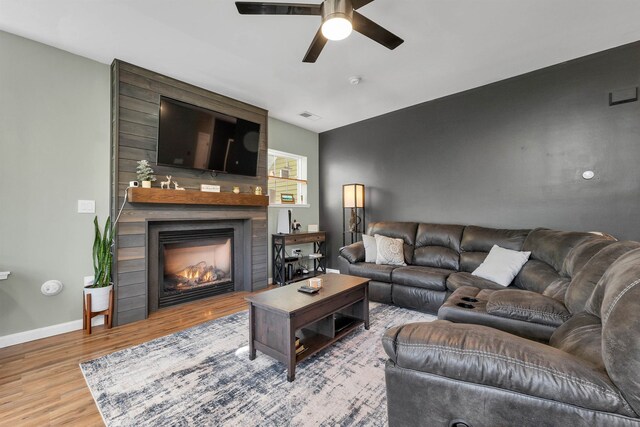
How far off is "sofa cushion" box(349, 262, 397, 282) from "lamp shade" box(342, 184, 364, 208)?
118cm

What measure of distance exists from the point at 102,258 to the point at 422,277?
3425mm

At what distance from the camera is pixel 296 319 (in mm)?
1941

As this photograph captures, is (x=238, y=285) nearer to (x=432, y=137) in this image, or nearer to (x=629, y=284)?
(x=432, y=137)

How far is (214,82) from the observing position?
3.45 metres

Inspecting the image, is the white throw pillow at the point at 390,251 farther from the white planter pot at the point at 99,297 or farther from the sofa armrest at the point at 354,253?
the white planter pot at the point at 99,297

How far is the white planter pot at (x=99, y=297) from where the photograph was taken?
2672mm

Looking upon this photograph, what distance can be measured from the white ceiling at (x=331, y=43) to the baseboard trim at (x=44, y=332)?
275 centimetres

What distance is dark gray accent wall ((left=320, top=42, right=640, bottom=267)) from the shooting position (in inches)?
109

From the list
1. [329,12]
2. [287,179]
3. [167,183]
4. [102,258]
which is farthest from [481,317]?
[287,179]

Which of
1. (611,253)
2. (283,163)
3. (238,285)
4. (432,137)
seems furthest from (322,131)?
(611,253)

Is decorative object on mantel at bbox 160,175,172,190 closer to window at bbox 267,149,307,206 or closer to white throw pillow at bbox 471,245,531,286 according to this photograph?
window at bbox 267,149,307,206

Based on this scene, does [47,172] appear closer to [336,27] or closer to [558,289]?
[336,27]

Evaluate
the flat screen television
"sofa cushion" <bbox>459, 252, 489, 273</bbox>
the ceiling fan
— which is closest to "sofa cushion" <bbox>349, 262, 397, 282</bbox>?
"sofa cushion" <bbox>459, 252, 489, 273</bbox>

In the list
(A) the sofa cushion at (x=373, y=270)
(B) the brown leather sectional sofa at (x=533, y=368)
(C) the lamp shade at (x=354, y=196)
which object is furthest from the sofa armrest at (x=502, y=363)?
(C) the lamp shade at (x=354, y=196)
